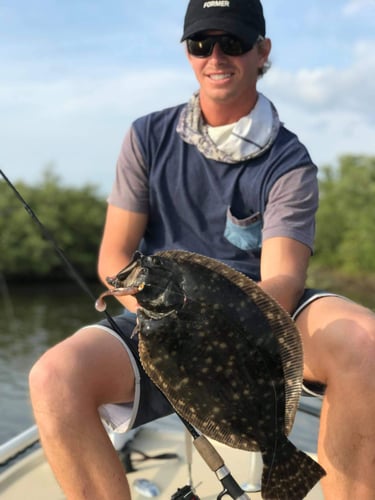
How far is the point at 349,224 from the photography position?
147ft

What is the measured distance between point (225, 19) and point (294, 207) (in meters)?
0.86

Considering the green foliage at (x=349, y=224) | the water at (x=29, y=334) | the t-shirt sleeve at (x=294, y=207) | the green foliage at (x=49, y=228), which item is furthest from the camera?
the green foliage at (x=349, y=224)

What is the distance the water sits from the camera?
9953 millimetres

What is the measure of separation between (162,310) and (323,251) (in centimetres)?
4361

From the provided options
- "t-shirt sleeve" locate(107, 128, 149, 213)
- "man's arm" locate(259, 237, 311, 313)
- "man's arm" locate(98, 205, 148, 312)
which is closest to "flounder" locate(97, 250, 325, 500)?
"man's arm" locate(259, 237, 311, 313)

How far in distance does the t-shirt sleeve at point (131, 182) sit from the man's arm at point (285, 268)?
658 mm

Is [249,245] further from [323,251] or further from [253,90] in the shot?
[323,251]

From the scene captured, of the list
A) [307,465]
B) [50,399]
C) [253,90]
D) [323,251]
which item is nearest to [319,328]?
[307,465]

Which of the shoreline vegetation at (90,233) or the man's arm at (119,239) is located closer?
the man's arm at (119,239)

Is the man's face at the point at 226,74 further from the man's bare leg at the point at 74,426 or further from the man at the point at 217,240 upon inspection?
the man's bare leg at the point at 74,426

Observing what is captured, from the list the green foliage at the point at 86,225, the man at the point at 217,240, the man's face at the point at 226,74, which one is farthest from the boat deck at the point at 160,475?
the green foliage at the point at 86,225

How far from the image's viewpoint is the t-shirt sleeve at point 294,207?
8.42 ft

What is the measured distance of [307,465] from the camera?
1.80m

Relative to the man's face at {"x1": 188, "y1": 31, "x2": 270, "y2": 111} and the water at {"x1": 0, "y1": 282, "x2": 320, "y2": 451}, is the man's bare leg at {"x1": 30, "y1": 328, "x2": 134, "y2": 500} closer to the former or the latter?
the man's face at {"x1": 188, "y1": 31, "x2": 270, "y2": 111}
